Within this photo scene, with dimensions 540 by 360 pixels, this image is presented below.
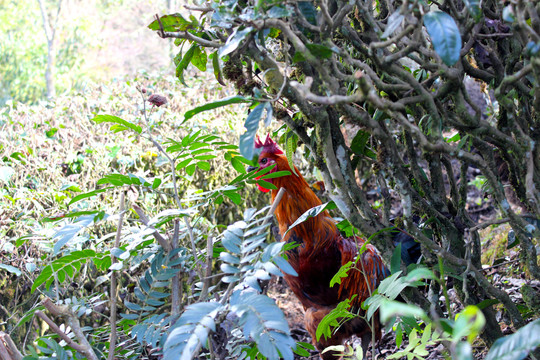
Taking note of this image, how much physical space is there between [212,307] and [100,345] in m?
0.91

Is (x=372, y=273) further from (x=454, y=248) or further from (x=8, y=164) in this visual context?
(x=8, y=164)

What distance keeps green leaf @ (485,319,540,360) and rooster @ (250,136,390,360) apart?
1.93 metres

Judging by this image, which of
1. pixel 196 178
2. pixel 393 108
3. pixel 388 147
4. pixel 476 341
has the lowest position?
pixel 476 341

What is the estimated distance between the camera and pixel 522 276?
10.1 feet

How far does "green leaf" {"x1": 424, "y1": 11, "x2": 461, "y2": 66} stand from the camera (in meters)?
1.10

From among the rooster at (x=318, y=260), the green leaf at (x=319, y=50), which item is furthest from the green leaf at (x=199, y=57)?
the rooster at (x=318, y=260)

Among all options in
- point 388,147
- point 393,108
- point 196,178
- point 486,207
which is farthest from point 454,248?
point 486,207

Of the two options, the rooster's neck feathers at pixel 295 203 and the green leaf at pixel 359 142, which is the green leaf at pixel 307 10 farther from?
the rooster's neck feathers at pixel 295 203

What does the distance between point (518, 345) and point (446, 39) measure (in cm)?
69

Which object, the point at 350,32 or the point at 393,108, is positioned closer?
the point at 393,108

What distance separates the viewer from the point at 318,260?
3.00m

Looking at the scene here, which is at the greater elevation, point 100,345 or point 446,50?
point 446,50

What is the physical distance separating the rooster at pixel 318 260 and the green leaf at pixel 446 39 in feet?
6.15

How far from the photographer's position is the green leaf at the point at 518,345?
956mm
